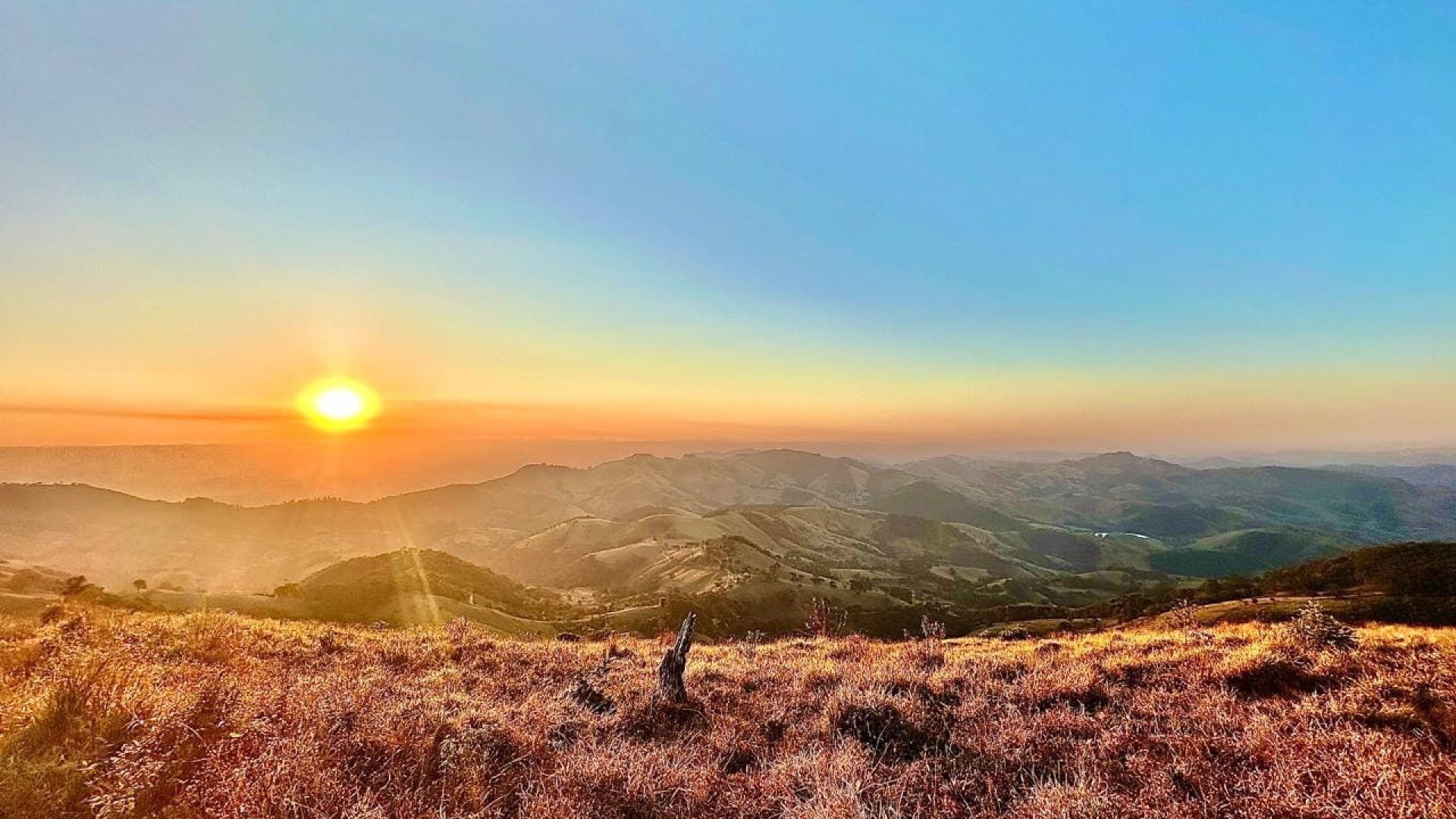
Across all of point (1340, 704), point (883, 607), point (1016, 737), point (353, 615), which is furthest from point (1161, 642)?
point (883, 607)

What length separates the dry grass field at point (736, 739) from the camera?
5.07m

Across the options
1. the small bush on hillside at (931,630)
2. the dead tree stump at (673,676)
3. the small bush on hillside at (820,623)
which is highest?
the dead tree stump at (673,676)

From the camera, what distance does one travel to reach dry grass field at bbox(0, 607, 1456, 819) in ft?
16.6

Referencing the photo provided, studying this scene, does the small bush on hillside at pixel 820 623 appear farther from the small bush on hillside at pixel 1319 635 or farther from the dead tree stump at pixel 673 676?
the small bush on hillside at pixel 1319 635

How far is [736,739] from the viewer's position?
7.89m

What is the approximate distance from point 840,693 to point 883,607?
145 metres

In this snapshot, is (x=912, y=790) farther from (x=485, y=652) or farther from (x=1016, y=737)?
(x=485, y=652)

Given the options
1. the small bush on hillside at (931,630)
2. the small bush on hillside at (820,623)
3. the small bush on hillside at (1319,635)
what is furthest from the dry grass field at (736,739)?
the small bush on hillside at (820,623)

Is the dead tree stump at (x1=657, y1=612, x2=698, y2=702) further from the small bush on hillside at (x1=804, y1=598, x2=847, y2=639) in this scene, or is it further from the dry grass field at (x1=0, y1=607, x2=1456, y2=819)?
the small bush on hillside at (x1=804, y1=598, x2=847, y2=639)

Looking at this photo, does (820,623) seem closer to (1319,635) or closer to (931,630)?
(931,630)

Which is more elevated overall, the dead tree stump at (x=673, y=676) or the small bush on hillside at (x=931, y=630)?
the dead tree stump at (x=673, y=676)

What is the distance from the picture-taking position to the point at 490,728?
7.73m

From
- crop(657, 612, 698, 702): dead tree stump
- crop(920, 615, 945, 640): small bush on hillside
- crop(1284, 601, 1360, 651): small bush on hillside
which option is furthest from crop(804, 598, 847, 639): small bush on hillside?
crop(1284, 601, 1360, 651): small bush on hillside

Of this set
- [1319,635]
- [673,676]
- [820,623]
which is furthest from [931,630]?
[673,676]
